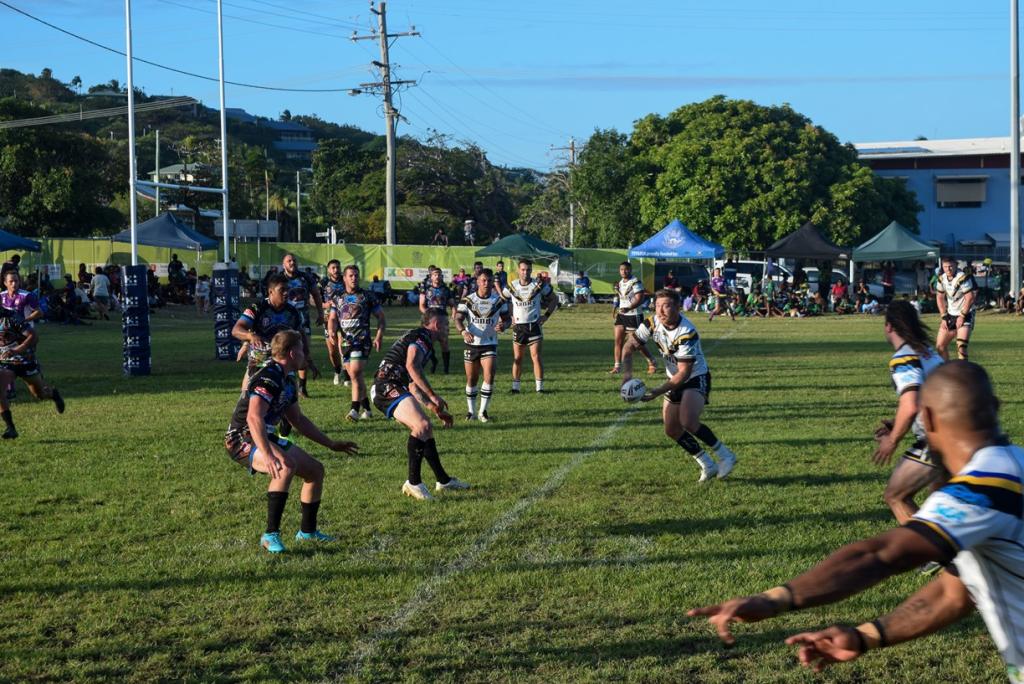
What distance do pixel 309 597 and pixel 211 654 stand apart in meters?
1.08

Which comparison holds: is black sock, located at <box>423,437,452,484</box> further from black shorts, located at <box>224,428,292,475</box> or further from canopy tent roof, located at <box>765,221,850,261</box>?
canopy tent roof, located at <box>765,221,850,261</box>

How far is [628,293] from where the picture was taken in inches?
814

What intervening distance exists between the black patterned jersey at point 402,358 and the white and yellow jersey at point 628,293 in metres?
10.2

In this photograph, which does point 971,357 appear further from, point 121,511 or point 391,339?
point 121,511

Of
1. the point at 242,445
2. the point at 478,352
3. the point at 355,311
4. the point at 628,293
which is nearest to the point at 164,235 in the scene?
the point at 628,293

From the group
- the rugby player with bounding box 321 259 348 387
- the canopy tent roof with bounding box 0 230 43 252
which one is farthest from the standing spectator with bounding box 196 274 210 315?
the rugby player with bounding box 321 259 348 387

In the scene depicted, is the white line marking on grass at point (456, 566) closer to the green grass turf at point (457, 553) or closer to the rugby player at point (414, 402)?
the green grass turf at point (457, 553)

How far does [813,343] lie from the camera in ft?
92.9

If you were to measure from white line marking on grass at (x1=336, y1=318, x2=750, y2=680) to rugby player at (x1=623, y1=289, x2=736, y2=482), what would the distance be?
1.26 metres

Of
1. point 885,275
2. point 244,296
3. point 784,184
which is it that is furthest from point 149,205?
point 885,275

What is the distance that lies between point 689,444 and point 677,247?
3446cm

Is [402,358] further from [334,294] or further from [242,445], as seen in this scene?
[334,294]

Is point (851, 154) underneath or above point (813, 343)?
above

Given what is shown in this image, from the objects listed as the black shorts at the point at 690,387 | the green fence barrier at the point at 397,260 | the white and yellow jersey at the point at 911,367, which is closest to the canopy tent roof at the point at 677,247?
the green fence barrier at the point at 397,260
